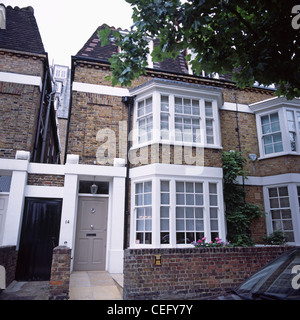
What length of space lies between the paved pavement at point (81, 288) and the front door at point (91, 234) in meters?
0.71

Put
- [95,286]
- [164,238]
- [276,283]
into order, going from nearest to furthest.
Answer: [276,283] < [95,286] < [164,238]

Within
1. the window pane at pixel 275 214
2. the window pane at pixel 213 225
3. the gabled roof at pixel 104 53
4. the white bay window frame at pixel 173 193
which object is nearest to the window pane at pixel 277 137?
the window pane at pixel 275 214

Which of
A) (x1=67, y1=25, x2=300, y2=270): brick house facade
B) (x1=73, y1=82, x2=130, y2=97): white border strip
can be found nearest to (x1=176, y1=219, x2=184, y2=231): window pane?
(x1=67, y1=25, x2=300, y2=270): brick house facade

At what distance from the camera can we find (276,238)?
9.04 meters

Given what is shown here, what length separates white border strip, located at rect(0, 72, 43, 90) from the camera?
8969 mm

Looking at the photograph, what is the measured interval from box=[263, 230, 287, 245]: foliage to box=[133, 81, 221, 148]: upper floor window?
3.78 metres

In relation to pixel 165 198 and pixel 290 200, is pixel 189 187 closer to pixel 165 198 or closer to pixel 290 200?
pixel 165 198

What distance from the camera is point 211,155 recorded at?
9.22 metres

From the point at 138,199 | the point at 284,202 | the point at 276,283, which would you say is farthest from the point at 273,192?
the point at 276,283

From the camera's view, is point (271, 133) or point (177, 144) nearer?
point (177, 144)

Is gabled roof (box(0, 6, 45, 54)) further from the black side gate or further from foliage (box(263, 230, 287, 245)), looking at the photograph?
foliage (box(263, 230, 287, 245))

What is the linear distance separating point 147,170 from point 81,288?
4046 millimetres
